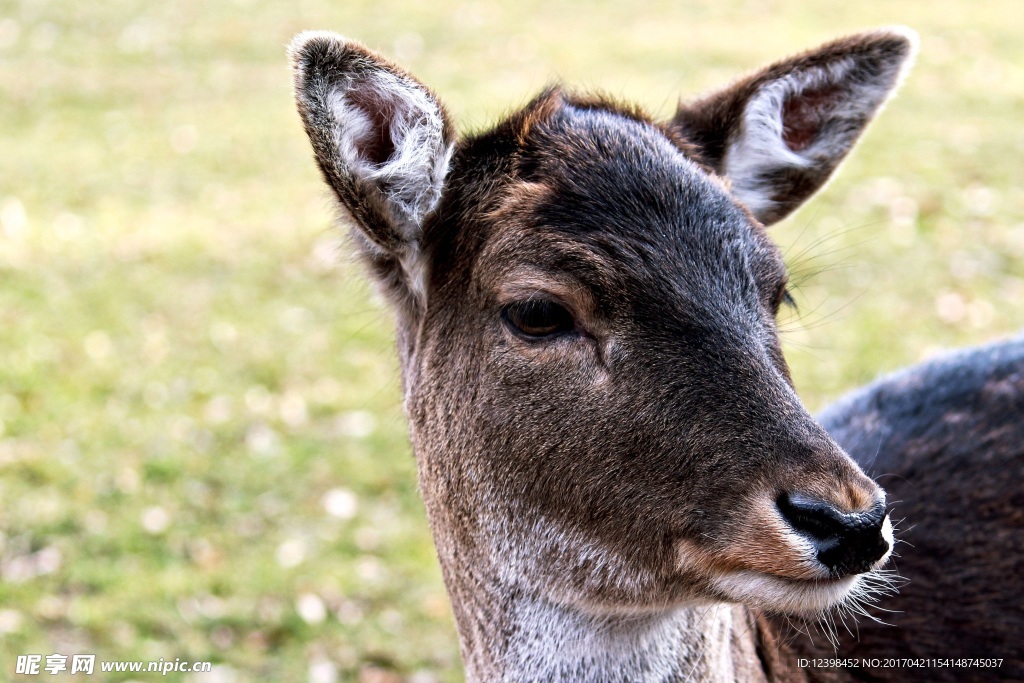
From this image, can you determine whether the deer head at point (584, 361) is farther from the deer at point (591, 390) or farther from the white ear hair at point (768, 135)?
the white ear hair at point (768, 135)

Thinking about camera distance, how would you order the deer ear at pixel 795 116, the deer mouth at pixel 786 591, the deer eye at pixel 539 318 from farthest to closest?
1. the deer ear at pixel 795 116
2. the deer eye at pixel 539 318
3. the deer mouth at pixel 786 591

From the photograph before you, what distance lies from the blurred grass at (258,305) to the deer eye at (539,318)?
2.55 ft

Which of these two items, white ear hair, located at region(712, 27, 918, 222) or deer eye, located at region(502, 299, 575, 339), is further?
white ear hair, located at region(712, 27, 918, 222)

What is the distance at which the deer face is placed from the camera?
2461 millimetres

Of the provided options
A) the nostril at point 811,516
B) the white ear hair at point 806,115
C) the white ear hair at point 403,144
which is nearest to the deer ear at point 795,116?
the white ear hair at point 806,115

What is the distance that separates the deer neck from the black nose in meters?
0.59

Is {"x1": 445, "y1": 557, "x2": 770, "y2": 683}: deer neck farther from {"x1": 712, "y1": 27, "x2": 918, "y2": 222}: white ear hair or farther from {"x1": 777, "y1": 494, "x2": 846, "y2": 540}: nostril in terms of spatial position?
{"x1": 712, "y1": 27, "x2": 918, "y2": 222}: white ear hair

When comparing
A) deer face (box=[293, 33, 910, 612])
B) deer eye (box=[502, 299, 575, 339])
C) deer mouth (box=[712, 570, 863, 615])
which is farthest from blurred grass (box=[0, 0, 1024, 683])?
deer mouth (box=[712, 570, 863, 615])

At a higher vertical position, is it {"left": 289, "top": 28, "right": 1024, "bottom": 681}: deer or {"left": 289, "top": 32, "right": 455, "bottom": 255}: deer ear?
{"left": 289, "top": 32, "right": 455, "bottom": 255}: deer ear

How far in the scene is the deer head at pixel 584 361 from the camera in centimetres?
246

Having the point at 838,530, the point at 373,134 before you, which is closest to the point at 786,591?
the point at 838,530

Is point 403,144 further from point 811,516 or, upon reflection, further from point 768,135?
point 811,516

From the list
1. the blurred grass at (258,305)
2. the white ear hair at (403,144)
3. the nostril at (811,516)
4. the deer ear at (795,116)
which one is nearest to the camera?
the nostril at (811,516)

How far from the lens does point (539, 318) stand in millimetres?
2764
